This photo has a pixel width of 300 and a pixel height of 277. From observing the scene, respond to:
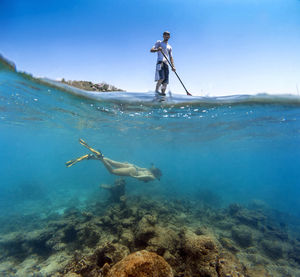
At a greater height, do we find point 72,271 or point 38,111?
point 38,111

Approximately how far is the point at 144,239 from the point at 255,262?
633 cm

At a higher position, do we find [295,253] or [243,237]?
[243,237]

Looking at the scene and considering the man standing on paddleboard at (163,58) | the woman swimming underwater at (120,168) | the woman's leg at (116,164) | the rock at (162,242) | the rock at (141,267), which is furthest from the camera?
the woman's leg at (116,164)

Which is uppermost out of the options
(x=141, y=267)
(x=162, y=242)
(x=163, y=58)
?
(x=163, y=58)

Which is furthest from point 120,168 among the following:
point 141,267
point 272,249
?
point 141,267

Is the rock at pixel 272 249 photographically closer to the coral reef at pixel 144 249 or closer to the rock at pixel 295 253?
the coral reef at pixel 144 249

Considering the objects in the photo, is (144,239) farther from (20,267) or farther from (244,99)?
(244,99)

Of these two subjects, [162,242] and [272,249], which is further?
[272,249]

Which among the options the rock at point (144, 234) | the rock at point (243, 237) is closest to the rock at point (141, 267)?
the rock at point (144, 234)

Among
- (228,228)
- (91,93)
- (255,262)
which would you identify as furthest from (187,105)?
(255,262)

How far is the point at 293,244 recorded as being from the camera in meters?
10.8

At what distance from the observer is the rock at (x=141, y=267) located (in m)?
2.39

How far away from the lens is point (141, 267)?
245cm

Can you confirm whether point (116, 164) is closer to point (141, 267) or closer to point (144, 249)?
point (144, 249)
